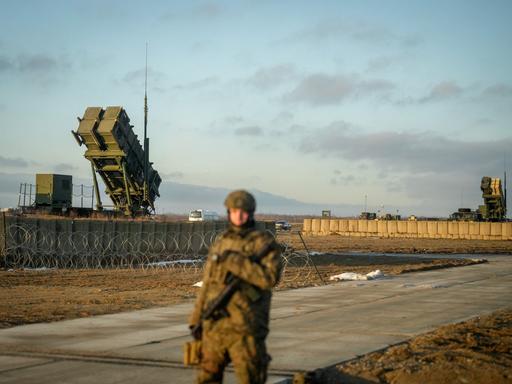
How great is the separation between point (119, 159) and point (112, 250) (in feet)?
16.7

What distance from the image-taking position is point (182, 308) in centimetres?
1553

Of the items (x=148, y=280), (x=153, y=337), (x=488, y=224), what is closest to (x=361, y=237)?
(x=488, y=224)

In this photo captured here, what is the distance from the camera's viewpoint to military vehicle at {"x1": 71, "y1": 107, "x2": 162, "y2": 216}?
32.4m

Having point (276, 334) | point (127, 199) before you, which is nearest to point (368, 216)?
point (127, 199)

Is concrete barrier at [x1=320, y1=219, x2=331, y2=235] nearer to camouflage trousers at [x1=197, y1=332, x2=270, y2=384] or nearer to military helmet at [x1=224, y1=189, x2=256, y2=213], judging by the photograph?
military helmet at [x1=224, y1=189, x2=256, y2=213]

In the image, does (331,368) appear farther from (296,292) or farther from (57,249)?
(57,249)

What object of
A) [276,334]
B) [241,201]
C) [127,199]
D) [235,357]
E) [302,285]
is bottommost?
[276,334]

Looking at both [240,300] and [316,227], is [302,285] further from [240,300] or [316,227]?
[316,227]

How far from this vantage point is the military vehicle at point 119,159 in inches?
1275

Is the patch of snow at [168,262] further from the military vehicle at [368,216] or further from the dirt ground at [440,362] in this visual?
the military vehicle at [368,216]

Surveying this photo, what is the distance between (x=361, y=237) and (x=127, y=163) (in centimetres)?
3647

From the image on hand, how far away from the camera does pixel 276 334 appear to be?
39.1ft

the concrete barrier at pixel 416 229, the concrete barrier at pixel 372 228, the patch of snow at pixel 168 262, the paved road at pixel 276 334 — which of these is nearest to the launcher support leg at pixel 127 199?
the patch of snow at pixel 168 262

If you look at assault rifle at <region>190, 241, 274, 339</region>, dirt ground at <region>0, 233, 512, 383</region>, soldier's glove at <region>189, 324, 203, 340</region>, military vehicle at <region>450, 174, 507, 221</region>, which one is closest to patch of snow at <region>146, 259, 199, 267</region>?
dirt ground at <region>0, 233, 512, 383</region>
